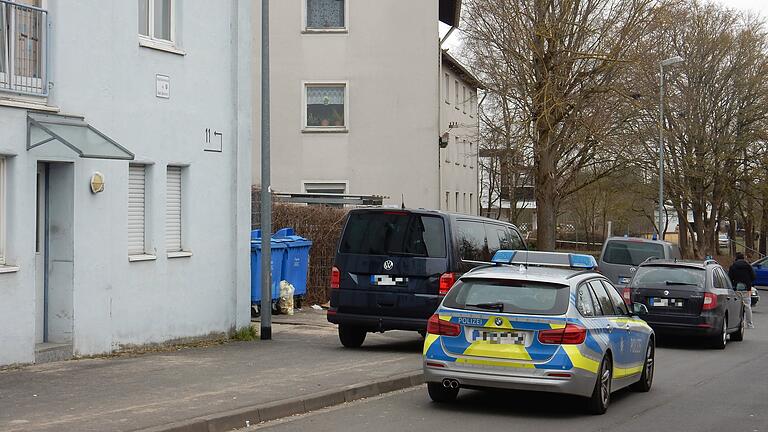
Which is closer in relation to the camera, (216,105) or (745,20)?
(216,105)

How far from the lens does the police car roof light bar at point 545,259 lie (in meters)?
12.3

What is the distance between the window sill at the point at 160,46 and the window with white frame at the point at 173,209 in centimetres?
171

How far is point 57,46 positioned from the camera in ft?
43.9

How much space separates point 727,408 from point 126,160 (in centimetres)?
821

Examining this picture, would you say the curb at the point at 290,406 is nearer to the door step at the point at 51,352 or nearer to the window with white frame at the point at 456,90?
the door step at the point at 51,352

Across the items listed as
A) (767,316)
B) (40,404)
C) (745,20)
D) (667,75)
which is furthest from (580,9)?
(40,404)

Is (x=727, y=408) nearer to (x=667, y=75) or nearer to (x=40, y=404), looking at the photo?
(x=40, y=404)

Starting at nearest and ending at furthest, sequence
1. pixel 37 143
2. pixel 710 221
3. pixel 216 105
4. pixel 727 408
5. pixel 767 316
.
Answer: pixel 727 408, pixel 37 143, pixel 216 105, pixel 767 316, pixel 710 221

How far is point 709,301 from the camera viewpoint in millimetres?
19000

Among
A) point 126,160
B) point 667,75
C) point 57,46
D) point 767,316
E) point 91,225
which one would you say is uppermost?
point 667,75

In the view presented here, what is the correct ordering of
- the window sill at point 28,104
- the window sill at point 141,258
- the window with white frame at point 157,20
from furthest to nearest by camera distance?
the window with white frame at point 157,20 → the window sill at point 141,258 → the window sill at point 28,104

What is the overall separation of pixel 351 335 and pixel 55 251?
471 cm

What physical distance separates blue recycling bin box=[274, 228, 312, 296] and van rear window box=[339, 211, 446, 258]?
5.61 metres

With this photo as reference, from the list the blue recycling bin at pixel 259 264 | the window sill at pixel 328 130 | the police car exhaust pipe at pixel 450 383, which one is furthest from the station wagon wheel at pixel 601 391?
the window sill at pixel 328 130
